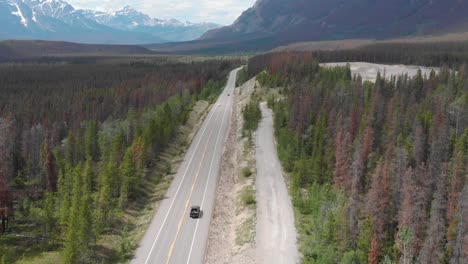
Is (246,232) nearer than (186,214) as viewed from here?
Yes

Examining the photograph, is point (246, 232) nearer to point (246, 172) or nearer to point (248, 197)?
point (248, 197)

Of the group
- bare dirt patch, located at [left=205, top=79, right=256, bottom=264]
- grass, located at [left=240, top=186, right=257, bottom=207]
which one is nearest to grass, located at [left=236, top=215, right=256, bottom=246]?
bare dirt patch, located at [left=205, top=79, right=256, bottom=264]

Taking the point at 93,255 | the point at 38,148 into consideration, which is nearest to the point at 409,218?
the point at 93,255

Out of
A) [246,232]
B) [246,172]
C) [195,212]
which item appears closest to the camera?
[246,232]

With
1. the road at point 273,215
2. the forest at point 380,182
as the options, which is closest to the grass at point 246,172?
the road at point 273,215

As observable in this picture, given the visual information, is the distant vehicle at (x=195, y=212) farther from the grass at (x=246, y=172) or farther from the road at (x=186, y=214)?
the grass at (x=246, y=172)

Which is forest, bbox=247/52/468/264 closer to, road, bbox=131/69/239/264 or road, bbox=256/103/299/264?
road, bbox=256/103/299/264

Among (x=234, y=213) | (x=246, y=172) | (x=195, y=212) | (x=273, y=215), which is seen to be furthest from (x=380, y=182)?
(x=246, y=172)
